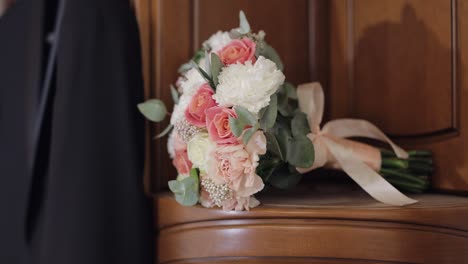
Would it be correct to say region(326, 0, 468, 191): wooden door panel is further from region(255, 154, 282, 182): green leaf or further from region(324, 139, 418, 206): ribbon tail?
region(255, 154, 282, 182): green leaf

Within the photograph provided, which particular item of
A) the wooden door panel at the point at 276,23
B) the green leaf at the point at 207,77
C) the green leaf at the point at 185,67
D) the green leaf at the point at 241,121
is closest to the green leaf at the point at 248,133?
the green leaf at the point at 241,121

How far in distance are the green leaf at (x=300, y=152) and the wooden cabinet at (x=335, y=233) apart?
60mm

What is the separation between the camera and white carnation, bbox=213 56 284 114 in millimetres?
606

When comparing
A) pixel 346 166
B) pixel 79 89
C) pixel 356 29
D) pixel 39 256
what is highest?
pixel 356 29

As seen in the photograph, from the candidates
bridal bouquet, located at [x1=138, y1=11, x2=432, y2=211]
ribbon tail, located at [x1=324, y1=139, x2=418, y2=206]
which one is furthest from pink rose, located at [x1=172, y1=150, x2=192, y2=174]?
ribbon tail, located at [x1=324, y1=139, x2=418, y2=206]

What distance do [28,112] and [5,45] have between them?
15 centimetres

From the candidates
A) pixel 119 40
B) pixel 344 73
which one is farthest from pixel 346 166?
pixel 119 40

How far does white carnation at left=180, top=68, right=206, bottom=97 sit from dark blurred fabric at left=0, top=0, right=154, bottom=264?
0.38ft

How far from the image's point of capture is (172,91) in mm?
792

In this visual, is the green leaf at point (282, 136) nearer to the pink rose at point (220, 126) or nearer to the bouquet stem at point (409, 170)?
the pink rose at point (220, 126)

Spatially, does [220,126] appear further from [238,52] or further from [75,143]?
[75,143]

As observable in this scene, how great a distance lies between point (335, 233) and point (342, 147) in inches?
7.8

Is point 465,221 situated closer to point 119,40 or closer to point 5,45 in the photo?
point 119,40

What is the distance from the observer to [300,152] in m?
0.67
